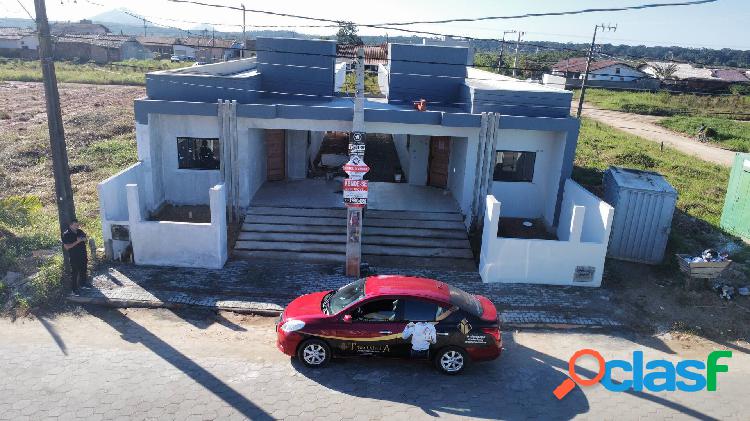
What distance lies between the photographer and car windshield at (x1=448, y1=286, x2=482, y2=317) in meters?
8.74

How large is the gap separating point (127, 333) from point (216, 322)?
1.53 meters

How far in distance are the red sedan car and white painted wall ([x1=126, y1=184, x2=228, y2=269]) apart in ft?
13.6

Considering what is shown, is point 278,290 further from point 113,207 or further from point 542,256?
point 542,256

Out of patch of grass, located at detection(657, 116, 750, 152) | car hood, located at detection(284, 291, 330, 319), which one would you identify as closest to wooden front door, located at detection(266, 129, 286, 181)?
car hood, located at detection(284, 291, 330, 319)

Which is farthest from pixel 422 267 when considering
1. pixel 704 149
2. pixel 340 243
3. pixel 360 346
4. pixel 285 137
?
pixel 704 149

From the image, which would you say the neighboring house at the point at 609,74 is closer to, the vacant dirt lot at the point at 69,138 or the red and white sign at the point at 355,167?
the vacant dirt lot at the point at 69,138

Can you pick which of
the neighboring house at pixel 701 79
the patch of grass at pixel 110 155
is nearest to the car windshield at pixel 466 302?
A: the patch of grass at pixel 110 155

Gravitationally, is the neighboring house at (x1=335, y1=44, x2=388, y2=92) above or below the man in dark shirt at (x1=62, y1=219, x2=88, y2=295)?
above

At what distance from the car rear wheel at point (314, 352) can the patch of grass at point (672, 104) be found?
40619 mm

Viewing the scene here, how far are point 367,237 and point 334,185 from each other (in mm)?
3658

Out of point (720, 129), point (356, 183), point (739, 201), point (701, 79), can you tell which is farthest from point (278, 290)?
point (701, 79)

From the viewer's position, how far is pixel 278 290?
1156 centimetres

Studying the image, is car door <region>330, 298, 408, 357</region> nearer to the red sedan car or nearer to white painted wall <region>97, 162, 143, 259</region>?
the red sedan car

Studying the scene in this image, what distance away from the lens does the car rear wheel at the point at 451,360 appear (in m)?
8.63
